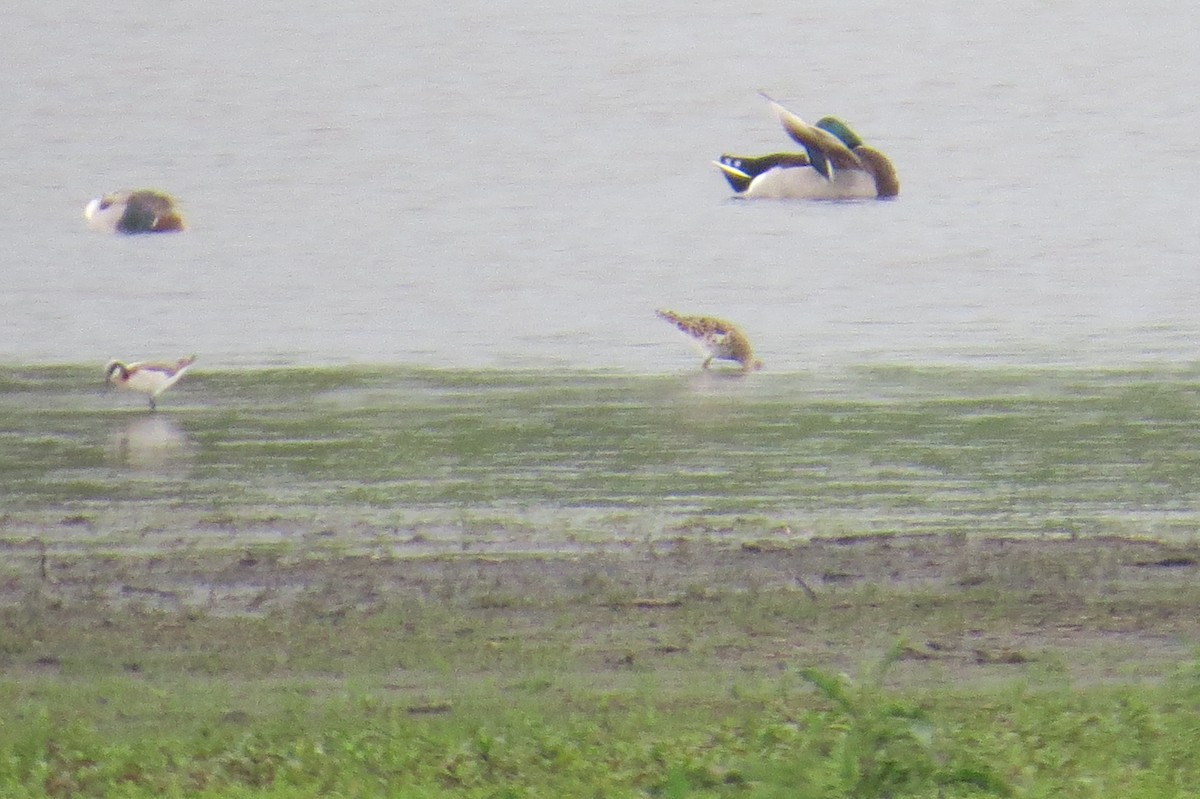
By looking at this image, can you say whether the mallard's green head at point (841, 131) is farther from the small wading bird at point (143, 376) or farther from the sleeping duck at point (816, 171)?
the small wading bird at point (143, 376)

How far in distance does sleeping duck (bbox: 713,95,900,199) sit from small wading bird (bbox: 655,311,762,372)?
426 inches

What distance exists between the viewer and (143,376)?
12.4 meters

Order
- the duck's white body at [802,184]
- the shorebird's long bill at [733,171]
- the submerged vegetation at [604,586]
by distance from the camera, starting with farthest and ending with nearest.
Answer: the shorebird's long bill at [733,171] → the duck's white body at [802,184] → the submerged vegetation at [604,586]

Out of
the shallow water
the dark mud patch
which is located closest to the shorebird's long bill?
the shallow water

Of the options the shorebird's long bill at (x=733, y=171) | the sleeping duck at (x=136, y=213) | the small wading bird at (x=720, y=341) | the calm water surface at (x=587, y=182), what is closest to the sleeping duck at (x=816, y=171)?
the shorebird's long bill at (x=733, y=171)

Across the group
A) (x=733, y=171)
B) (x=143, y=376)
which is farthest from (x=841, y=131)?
(x=143, y=376)

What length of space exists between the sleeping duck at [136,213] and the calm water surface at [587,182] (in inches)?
8.1

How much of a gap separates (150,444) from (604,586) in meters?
3.77

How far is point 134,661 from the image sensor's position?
7668 millimetres

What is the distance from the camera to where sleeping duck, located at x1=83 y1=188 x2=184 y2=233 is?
21297 millimetres

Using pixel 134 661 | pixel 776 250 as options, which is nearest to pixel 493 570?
pixel 134 661

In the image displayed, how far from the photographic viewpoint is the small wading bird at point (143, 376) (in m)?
12.4

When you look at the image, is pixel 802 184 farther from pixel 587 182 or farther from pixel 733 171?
pixel 587 182

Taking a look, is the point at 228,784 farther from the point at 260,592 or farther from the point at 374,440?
the point at 374,440
